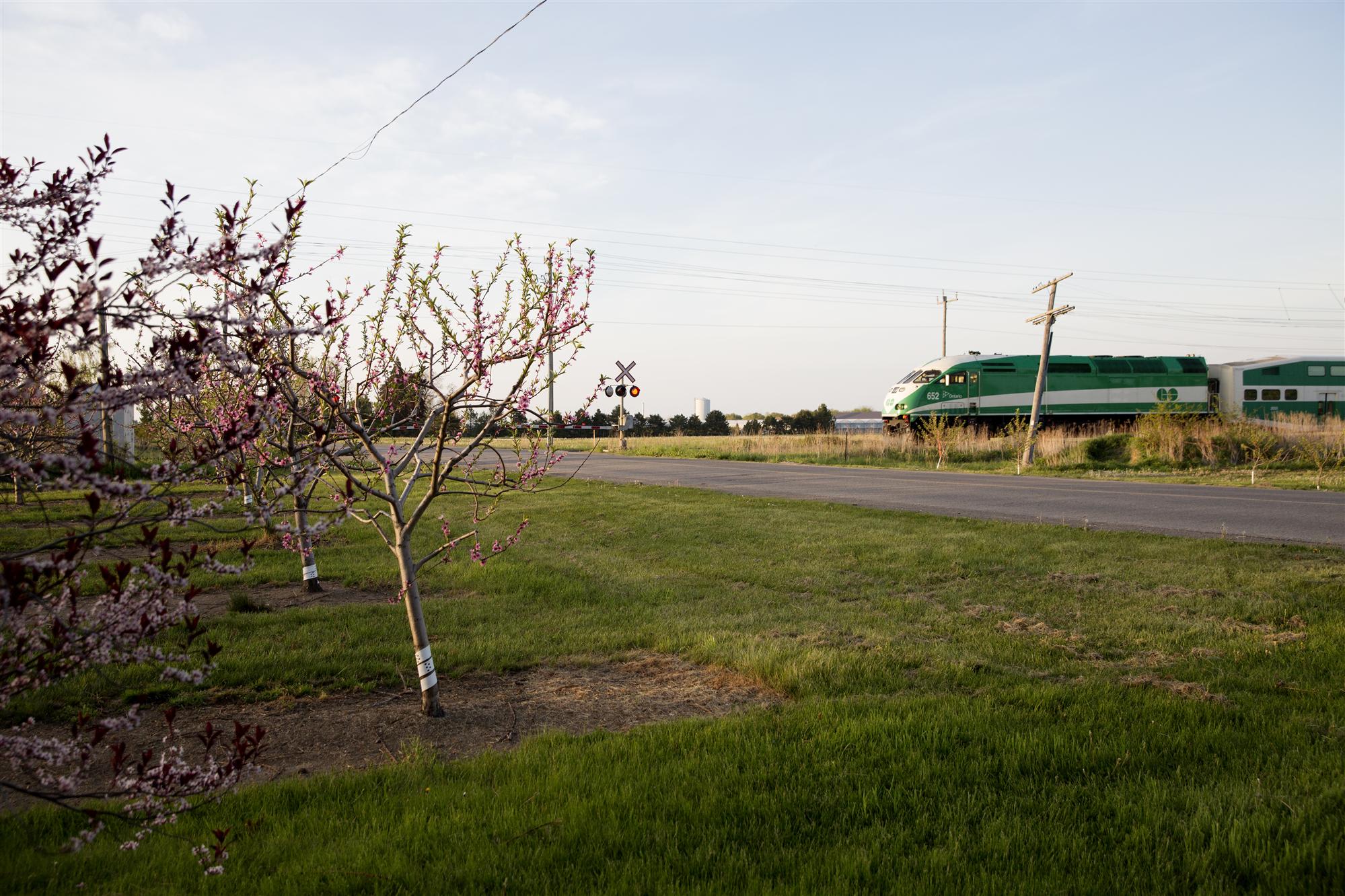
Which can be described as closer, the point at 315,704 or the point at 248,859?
the point at 248,859

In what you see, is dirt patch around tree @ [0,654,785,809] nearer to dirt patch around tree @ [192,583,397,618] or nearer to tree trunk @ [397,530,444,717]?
tree trunk @ [397,530,444,717]

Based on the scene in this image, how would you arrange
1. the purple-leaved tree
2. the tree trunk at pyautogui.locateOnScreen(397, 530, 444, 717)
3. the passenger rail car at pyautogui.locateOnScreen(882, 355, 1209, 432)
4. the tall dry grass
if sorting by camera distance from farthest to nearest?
the passenger rail car at pyautogui.locateOnScreen(882, 355, 1209, 432) < the tall dry grass < the tree trunk at pyautogui.locateOnScreen(397, 530, 444, 717) < the purple-leaved tree

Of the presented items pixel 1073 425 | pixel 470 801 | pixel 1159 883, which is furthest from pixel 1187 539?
pixel 1073 425

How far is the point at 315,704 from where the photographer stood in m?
5.41

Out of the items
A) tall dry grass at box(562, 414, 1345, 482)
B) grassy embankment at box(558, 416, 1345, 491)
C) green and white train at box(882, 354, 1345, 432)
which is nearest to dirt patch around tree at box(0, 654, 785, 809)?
grassy embankment at box(558, 416, 1345, 491)

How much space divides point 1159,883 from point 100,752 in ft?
17.2

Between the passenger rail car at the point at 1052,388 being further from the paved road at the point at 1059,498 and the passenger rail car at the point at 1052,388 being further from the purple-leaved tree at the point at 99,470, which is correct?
the purple-leaved tree at the point at 99,470

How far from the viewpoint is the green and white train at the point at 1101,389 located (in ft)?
120

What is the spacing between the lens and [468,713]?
Result: 5312mm

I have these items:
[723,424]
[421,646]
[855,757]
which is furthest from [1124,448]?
[723,424]

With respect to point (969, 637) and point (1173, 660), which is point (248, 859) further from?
point (1173, 660)

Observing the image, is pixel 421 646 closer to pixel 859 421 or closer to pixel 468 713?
pixel 468 713

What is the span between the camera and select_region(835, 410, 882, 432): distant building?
58.3 metres

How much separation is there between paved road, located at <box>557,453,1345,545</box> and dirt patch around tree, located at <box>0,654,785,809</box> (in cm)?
293
